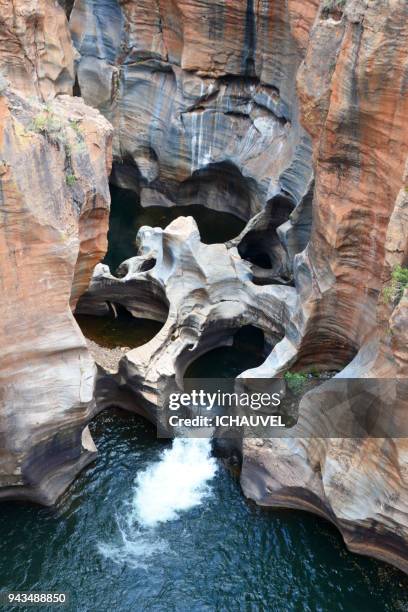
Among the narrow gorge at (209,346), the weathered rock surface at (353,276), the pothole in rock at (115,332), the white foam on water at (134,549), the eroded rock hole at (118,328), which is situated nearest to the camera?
the weathered rock surface at (353,276)

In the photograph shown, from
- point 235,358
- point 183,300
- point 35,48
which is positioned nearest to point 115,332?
point 183,300

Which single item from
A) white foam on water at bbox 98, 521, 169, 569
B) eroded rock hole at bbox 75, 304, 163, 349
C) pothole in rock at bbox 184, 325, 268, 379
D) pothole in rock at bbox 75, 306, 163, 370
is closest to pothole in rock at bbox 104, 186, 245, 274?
eroded rock hole at bbox 75, 304, 163, 349

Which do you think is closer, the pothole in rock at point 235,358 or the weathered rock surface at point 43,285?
the weathered rock surface at point 43,285

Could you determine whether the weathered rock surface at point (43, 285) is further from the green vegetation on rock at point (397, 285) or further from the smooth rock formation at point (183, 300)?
the green vegetation on rock at point (397, 285)

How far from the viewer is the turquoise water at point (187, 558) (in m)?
13.2

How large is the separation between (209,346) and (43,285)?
25.0 feet

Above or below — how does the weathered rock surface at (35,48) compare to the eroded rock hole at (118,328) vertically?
above

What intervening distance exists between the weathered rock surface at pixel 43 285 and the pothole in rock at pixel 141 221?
946cm

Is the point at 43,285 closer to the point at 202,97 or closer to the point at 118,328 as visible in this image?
the point at 118,328

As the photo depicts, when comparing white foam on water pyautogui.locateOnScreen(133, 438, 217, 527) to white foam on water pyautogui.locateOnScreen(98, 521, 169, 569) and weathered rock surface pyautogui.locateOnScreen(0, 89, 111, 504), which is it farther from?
weathered rock surface pyautogui.locateOnScreen(0, 89, 111, 504)

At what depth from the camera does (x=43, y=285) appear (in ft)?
43.2

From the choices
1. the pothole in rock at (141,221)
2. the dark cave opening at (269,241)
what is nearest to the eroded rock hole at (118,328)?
the pothole in rock at (141,221)

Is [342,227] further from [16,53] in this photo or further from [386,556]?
[16,53]

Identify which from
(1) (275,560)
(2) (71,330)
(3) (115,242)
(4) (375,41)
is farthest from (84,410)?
(3) (115,242)
